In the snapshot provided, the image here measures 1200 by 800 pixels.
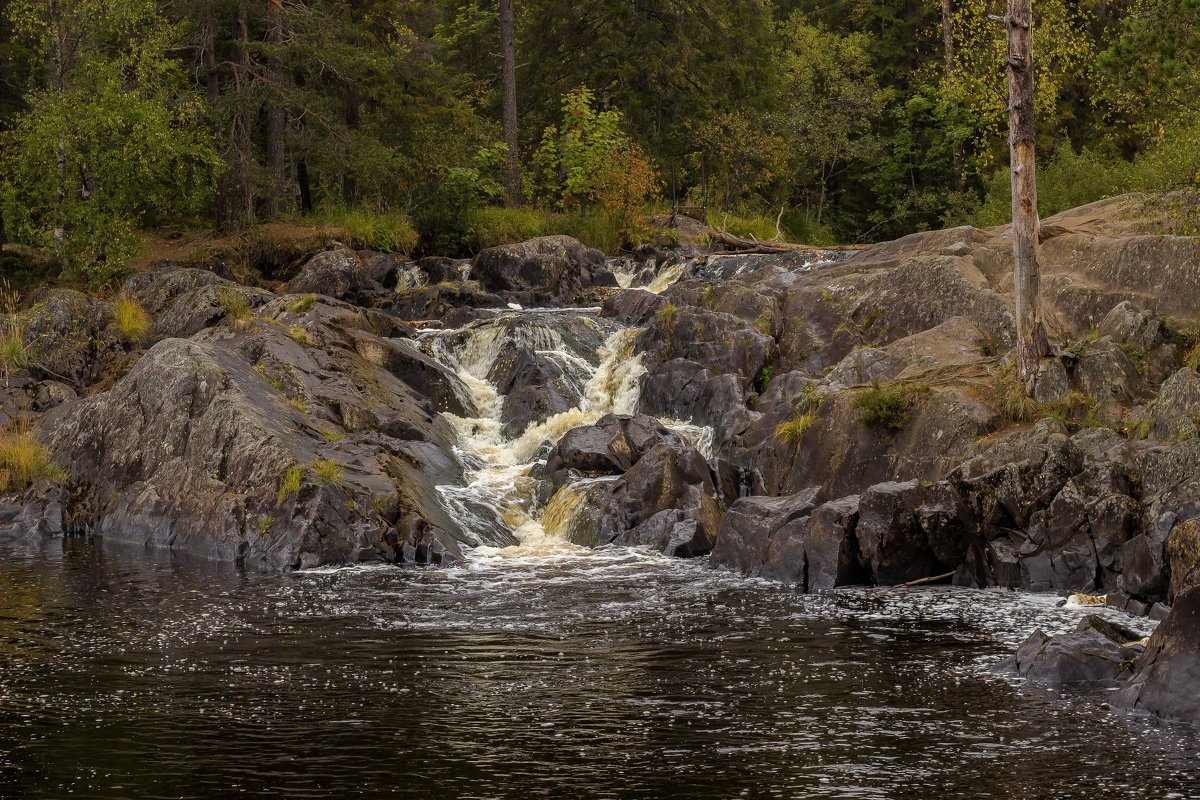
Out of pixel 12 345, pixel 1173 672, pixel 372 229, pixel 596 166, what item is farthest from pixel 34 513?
pixel 596 166

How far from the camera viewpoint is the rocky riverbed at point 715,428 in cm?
1602

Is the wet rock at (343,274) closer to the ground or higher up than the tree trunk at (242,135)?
closer to the ground

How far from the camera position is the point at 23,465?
21.8 m

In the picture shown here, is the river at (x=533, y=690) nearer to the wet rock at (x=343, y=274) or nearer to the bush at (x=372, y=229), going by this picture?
the wet rock at (x=343, y=274)

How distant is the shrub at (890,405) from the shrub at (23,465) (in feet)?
45.3

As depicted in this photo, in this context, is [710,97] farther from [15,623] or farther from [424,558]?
[15,623]

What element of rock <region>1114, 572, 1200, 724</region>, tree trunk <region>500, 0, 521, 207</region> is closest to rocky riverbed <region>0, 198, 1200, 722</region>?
rock <region>1114, 572, 1200, 724</region>

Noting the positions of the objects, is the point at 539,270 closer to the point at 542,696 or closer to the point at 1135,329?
the point at 1135,329

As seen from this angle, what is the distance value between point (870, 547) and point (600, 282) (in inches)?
785

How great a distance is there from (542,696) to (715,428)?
1329cm

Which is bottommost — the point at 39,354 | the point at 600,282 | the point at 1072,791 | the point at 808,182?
the point at 1072,791

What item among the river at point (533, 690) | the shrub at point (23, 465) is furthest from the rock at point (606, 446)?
the shrub at point (23, 465)

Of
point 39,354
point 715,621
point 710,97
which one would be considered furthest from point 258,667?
point 710,97

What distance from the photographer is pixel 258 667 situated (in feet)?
40.4
